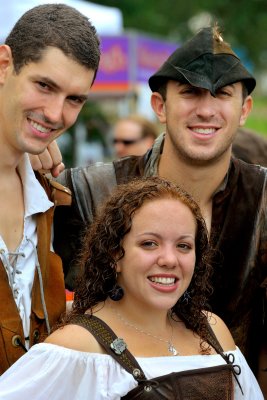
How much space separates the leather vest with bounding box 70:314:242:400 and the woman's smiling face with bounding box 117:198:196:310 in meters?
0.18

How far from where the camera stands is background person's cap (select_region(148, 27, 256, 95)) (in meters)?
3.56

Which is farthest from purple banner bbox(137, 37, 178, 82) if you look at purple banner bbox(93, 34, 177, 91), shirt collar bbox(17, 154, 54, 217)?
shirt collar bbox(17, 154, 54, 217)

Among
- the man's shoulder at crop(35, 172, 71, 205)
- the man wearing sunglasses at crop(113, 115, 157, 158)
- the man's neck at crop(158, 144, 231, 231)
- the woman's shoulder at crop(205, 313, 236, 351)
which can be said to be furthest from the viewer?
the man wearing sunglasses at crop(113, 115, 157, 158)

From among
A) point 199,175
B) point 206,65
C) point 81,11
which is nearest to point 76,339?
point 199,175

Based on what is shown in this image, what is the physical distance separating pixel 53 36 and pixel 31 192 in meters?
0.58

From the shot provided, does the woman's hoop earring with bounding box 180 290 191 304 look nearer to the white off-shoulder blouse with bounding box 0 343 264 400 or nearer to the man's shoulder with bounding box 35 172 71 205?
the white off-shoulder blouse with bounding box 0 343 264 400

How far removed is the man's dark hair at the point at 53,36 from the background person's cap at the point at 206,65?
0.70m

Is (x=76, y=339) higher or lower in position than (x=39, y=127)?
lower

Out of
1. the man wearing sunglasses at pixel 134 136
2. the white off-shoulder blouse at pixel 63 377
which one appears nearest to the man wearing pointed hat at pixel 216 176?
the white off-shoulder blouse at pixel 63 377

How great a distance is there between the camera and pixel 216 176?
3729mm

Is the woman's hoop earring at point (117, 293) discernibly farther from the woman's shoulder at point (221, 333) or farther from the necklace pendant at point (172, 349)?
the woman's shoulder at point (221, 333)

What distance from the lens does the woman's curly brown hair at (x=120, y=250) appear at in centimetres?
283

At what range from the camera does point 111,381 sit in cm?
256

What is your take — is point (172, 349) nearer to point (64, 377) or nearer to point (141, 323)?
point (141, 323)
